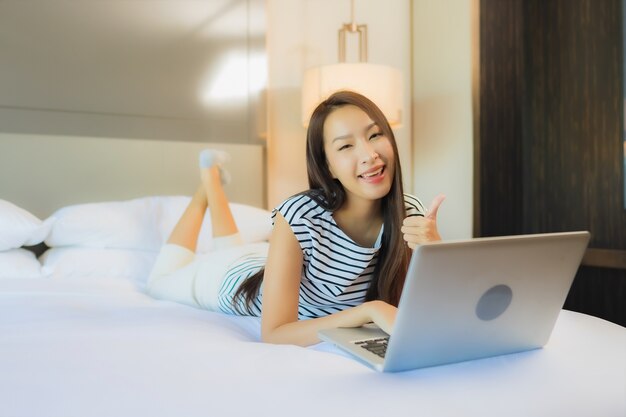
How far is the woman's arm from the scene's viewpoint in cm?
100

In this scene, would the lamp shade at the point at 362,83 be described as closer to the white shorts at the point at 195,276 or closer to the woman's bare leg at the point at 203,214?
the woman's bare leg at the point at 203,214

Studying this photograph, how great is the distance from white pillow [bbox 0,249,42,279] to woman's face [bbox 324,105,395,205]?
1271 mm

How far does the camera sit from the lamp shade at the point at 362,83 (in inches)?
101

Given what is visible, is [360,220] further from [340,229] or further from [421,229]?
[421,229]

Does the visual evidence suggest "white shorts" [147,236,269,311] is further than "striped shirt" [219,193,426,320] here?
Yes

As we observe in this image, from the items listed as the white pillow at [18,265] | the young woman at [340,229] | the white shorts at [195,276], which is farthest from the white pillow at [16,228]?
the young woman at [340,229]

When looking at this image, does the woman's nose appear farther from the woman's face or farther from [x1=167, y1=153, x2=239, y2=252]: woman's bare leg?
[x1=167, y1=153, x2=239, y2=252]: woman's bare leg

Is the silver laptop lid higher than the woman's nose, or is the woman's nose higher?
the woman's nose

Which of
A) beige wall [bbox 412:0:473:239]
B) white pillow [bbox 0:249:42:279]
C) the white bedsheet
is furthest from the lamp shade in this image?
the white bedsheet

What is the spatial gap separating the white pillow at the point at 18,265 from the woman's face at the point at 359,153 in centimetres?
127

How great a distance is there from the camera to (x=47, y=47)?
2408mm

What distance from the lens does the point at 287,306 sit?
1095mm

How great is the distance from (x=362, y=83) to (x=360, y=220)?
4.73 feet

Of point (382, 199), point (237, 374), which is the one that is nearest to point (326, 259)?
point (382, 199)
